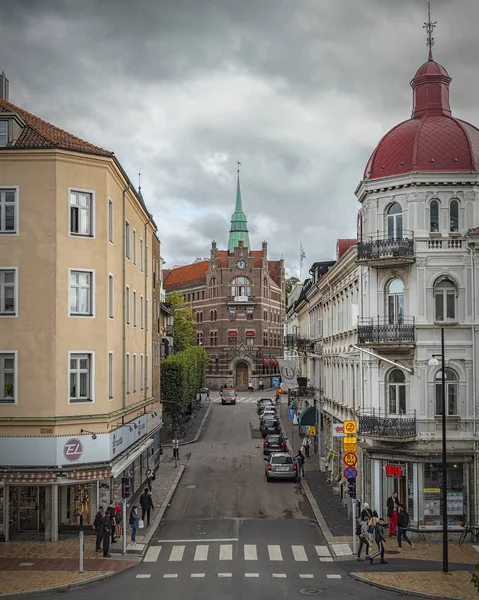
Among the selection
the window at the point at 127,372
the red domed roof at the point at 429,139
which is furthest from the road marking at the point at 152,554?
the red domed roof at the point at 429,139

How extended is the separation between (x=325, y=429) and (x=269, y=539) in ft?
66.5

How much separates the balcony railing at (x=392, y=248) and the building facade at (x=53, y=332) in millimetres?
9937

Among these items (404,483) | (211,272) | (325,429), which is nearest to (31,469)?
(404,483)

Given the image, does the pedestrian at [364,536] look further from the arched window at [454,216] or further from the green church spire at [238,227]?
the green church spire at [238,227]

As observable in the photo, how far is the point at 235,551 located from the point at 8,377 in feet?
32.7

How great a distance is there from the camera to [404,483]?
97.0 ft

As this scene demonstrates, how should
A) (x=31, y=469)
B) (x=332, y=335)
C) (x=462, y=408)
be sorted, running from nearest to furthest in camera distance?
(x=31, y=469) → (x=462, y=408) → (x=332, y=335)

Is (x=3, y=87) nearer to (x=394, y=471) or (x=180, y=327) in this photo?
(x=394, y=471)

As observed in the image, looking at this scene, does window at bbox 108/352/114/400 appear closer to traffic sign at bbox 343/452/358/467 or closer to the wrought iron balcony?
traffic sign at bbox 343/452/358/467

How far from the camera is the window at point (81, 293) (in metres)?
28.7

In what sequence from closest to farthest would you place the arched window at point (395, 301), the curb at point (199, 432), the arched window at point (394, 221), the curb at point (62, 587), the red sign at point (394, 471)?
1. the curb at point (62, 587)
2. the red sign at point (394, 471)
3. the arched window at point (394, 221)
4. the arched window at point (395, 301)
5. the curb at point (199, 432)

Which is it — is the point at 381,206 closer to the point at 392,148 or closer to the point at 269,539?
the point at 392,148

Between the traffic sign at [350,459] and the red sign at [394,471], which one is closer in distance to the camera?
the traffic sign at [350,459]

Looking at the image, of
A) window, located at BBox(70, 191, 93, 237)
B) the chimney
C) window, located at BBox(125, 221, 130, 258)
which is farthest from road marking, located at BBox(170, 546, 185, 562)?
the chimney
